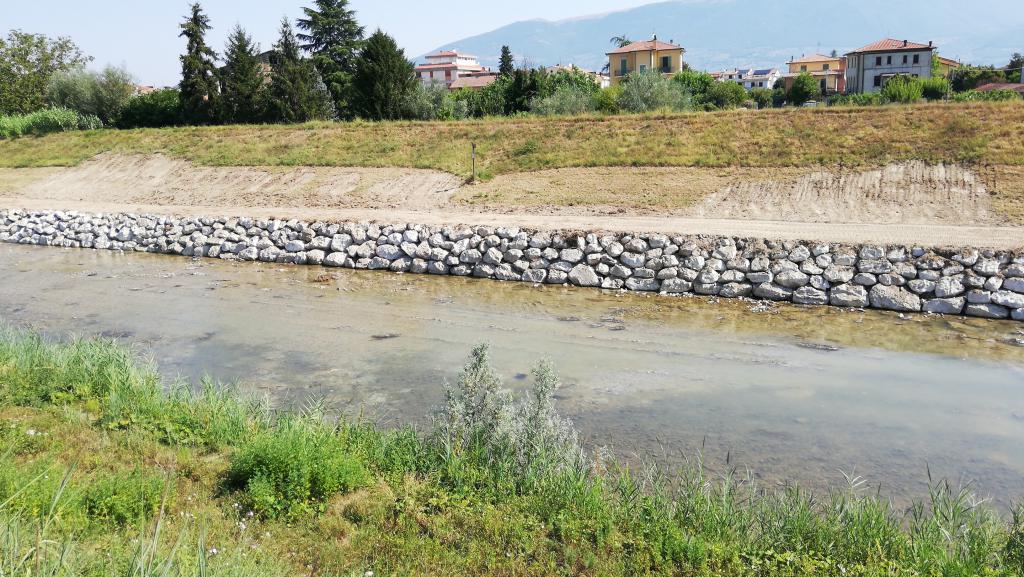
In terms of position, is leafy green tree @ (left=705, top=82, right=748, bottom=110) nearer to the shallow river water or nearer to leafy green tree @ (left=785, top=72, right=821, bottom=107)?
leafy green tree @ (left=785, top=72, right=821, bottom=107)

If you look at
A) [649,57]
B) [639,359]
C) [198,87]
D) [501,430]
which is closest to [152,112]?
[198,87]

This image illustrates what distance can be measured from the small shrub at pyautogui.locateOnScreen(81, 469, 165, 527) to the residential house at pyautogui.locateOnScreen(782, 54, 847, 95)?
318 ft

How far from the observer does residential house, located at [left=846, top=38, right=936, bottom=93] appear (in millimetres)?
73188

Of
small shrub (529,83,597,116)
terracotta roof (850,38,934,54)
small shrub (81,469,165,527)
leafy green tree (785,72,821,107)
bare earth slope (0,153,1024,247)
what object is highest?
terracotta roof (850,38,934,54)

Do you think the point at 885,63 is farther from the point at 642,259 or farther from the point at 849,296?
the point at 849,296

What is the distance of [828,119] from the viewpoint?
20625 millimetres

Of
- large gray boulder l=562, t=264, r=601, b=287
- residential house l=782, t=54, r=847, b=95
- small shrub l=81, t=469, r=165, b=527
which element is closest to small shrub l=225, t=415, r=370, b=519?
small shrub l=81, t=469, r=165, b=527

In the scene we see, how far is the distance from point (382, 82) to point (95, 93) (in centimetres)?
1709

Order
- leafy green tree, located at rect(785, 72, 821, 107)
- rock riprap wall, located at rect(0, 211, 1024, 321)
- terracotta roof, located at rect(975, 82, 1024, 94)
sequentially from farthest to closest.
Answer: leafy green tree, located at rect(785, 72, 821, 107)
terracotta roof, located at rect(975, 82, 1024, 94)
rock riprap wall, located at rect(0, 211, 1024, 321)

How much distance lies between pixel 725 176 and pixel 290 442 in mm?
15245

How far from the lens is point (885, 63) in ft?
248

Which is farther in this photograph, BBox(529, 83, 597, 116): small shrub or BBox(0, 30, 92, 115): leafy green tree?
BBox(0, 30, 92, 115): leafy green tree

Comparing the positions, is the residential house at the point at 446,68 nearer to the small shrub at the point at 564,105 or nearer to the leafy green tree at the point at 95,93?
the leafy green tree at the point at 95,93

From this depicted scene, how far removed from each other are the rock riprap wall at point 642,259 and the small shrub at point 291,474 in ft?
29.0
